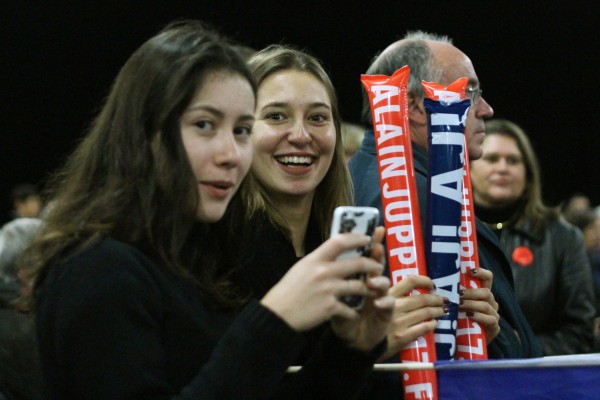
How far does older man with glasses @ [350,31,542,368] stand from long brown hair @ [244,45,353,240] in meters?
0.07

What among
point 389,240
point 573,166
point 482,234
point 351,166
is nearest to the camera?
point 389,240

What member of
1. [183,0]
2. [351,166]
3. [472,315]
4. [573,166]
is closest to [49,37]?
[183,0]

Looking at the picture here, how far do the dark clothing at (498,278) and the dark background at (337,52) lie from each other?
511 centimetres

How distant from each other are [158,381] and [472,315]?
28.9 inches

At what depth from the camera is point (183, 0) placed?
7.34 m

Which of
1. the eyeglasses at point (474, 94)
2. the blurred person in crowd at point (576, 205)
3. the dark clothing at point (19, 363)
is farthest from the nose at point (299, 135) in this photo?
the blurred person in crowd at point (576, 205)

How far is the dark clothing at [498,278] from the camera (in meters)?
1.95

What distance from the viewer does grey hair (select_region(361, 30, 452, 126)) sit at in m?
2.35

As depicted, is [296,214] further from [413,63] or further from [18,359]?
[18,359]

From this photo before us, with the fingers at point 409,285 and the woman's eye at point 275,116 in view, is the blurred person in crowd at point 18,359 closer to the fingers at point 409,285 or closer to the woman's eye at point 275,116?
the woman's eye at point 275,116

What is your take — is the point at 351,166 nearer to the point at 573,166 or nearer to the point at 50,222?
the point at 50,222

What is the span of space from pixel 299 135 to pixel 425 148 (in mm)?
334

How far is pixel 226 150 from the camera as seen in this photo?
1322mm

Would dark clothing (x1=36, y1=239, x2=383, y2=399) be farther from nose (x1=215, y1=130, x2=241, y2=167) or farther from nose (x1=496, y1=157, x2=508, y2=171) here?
nose (x1=496, y1=157, x2=508, y2=171)
